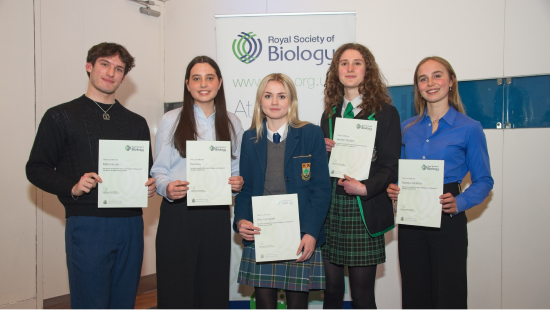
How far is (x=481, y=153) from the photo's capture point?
2.28 metres

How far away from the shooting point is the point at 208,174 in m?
2.21

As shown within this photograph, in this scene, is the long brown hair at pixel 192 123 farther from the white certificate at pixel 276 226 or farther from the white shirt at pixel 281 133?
the white certificate at pixel 276 226

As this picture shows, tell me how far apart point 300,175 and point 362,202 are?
44cm

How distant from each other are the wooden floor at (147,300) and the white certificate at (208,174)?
2460 millimetres

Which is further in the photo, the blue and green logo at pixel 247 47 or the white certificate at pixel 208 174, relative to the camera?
the blue and green logo at pixel 247 47

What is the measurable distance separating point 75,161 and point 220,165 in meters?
0.88

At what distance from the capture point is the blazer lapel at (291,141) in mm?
2183

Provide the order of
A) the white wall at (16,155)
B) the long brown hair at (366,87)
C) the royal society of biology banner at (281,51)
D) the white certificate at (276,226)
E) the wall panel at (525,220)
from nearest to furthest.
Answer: the white certificate at (276,226)
the long brown hair at (366,87)
the wall panel at (525,220)
the white wall at (16,155)
the royal society of biology banner at (281,51)

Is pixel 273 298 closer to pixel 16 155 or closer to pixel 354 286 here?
pixel 354 286

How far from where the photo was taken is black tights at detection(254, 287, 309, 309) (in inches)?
85.4

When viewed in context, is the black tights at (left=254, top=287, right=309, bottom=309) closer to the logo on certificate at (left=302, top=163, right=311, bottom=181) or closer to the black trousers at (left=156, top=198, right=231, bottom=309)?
the black trousers at (left=156, top=198, right=231, bottom=309)

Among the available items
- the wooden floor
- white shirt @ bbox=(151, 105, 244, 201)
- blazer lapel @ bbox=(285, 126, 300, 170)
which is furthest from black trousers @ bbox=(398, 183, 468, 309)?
the wooden floor

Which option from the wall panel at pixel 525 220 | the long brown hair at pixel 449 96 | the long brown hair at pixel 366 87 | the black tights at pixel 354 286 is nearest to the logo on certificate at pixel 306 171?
the long brown hair at pixel 366 87

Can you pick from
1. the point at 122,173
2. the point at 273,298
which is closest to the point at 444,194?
the point at 273,298
